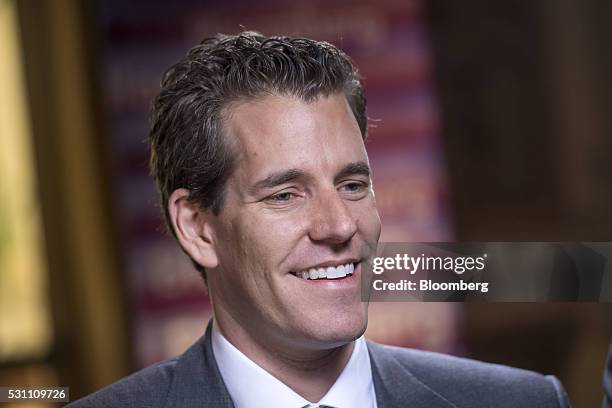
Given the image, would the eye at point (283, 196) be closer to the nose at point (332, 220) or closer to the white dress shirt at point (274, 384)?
the nose at point (332, 220)

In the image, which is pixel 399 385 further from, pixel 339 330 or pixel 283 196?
pixel 283 196

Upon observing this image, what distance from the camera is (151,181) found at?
7.47 ft

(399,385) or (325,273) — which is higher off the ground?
(325,273)

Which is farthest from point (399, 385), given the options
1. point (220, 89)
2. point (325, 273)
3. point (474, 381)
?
point (220, 89)

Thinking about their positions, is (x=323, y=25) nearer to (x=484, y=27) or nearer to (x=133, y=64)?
(x=133, y=64)

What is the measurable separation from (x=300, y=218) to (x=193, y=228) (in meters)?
0.21

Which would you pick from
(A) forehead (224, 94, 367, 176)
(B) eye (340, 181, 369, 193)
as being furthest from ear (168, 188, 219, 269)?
(B) eye (340, 181, 369, 193)

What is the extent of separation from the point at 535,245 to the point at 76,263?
1.14 metres

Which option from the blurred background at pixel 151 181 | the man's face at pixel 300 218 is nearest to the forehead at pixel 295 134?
the man's face at pixel 300 218

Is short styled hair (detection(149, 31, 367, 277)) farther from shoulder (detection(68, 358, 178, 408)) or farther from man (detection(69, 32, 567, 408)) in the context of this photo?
shoulder (detection(68, 358, 178, 408))

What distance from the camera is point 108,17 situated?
2.37 m

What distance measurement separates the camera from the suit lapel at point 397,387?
4.70 feet

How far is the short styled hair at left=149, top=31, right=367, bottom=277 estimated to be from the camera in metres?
1.38

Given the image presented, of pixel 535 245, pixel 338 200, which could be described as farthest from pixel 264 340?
pixel 535 245
